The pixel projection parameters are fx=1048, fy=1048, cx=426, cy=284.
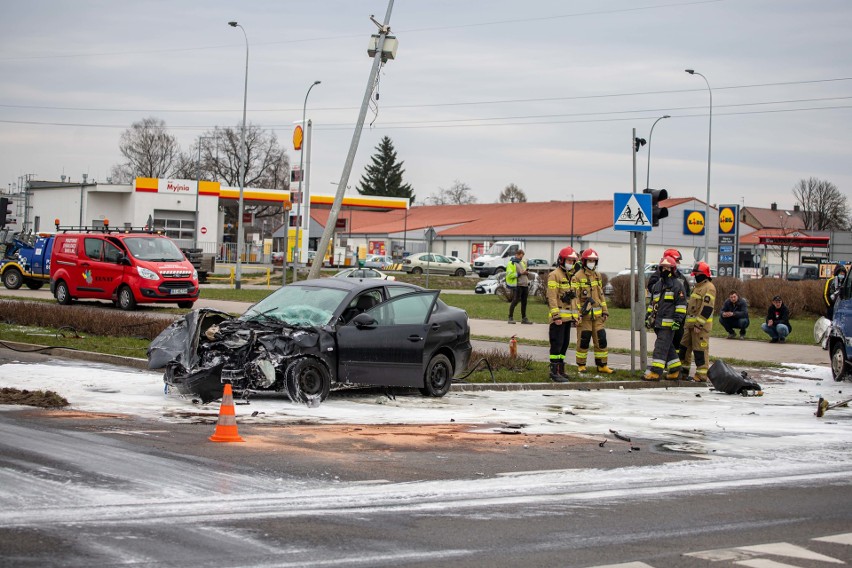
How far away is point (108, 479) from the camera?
7.31m

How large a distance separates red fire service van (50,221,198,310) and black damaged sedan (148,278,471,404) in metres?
14.6

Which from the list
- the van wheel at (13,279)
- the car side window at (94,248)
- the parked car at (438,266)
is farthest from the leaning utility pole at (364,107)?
the parked car at (438,266)

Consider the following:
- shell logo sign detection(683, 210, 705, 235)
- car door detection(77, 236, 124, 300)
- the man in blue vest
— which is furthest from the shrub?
shell logo sign detection(683, 210, 705, 235)

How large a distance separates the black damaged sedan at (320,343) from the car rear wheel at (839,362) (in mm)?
7496

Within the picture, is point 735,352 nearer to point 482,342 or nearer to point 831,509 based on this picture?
point 482,342

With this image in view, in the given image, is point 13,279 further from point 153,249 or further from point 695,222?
point 695,222

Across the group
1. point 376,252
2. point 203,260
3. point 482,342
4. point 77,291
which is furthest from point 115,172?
point 482,342

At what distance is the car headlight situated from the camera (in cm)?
2695

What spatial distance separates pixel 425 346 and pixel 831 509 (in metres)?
6.50

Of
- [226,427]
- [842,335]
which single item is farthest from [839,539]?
[842,335]

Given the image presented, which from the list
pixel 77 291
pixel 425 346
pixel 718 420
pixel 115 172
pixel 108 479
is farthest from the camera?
pixel 115 172

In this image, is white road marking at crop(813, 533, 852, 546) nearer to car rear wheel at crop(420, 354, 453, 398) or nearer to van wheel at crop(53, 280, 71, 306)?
car rear wheel at crop(420, 354, 453, 398)

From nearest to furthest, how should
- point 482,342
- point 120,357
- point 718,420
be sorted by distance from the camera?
point 718,420, point 120,357, point 482,342

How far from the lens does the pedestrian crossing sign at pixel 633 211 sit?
671 inches
